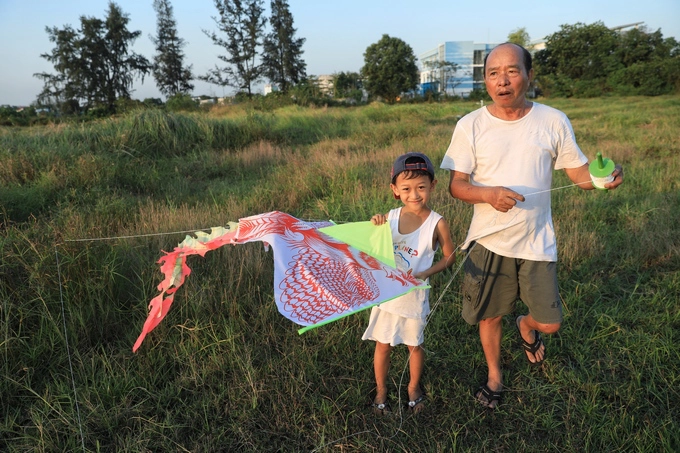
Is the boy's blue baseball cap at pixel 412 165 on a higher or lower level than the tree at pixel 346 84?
lower

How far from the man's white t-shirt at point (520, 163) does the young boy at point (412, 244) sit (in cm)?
21

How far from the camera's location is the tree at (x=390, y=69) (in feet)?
140

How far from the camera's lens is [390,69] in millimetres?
42688

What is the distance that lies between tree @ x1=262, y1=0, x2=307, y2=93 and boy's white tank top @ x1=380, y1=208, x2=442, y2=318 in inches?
1337

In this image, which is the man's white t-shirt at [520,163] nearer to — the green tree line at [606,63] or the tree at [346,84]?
the green tree line at [606,63]

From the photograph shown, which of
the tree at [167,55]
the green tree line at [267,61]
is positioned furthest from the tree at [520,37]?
the tree at [167,55]

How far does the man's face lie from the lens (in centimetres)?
188

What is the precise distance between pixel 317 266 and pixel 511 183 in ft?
3.23

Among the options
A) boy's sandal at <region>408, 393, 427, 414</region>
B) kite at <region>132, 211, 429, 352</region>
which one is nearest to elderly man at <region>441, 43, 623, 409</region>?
boy's sandal at <region>408, 393, 427, 414</region>

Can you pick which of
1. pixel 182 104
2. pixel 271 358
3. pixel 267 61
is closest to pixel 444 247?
pixel 271 358

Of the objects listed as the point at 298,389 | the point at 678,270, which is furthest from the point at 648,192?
the point at 298,389

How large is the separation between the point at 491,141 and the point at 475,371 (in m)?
1.33

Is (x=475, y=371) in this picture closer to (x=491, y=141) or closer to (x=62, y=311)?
(x=491, y=141)

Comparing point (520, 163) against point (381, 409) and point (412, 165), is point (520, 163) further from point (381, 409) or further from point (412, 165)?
point (381, 409)
